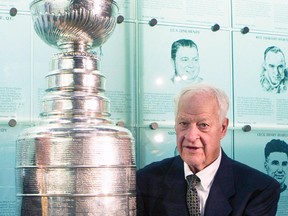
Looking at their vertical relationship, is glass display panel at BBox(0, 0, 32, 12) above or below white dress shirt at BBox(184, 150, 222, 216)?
above

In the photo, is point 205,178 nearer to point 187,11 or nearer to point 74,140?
point 74,140

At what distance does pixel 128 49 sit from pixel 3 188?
0.57 m

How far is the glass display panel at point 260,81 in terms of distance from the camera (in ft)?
6.15

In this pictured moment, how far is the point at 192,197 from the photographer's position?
1.45 metres

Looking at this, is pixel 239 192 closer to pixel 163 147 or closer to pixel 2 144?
pixel 163 147

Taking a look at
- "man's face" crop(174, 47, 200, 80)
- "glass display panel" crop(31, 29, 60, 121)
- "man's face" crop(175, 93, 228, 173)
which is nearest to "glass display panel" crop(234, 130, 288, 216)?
"man's face" crop(174, 47, 200, 80)

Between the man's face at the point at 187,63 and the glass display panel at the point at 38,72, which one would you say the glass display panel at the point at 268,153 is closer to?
the man's face at the point at 187,63

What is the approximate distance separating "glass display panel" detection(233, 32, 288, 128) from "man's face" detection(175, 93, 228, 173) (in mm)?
465

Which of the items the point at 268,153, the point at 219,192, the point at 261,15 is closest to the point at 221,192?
the point at 219,192

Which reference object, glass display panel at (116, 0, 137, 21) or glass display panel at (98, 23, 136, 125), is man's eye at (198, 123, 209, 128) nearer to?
glass display panel at (98, 23, 136, 125)

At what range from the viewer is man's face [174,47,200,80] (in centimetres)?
180

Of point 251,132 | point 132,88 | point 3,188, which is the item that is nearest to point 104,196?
point 3,188

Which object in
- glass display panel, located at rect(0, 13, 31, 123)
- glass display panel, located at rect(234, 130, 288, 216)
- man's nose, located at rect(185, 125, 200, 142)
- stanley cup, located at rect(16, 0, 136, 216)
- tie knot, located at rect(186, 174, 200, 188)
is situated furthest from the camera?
glass display panel, located at rect(234, 130, 288, 216)

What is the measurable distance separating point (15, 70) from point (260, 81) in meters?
0.82
